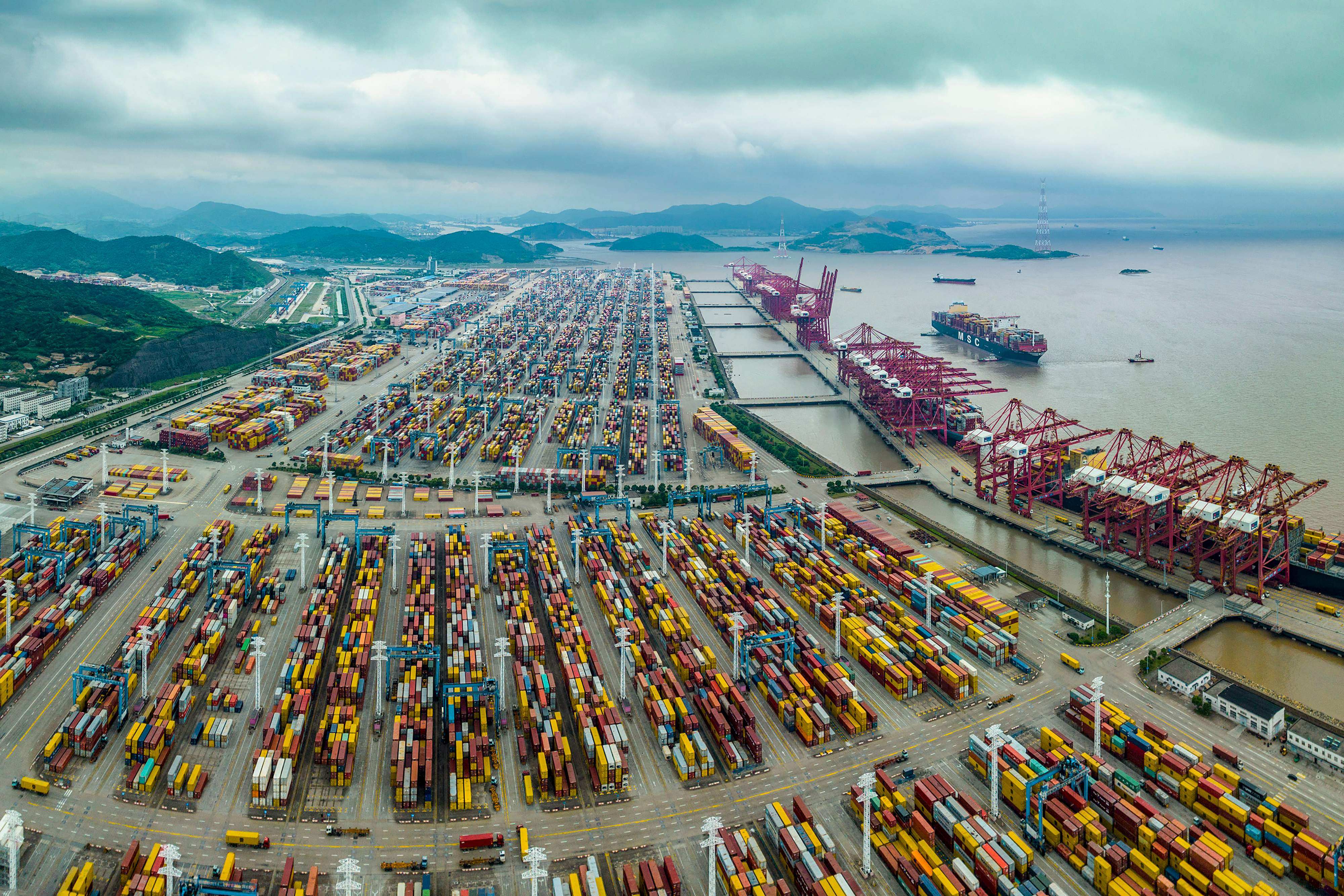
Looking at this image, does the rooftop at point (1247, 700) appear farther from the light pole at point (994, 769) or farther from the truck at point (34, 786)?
the truck at point (34, 786)

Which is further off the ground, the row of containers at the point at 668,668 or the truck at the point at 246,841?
the row of containers at the point at 668,668

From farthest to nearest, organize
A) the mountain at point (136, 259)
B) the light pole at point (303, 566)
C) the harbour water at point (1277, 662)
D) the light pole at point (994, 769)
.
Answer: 1. the mountain at point (136, 259)
2. the light pole at point (303, 566)
3. the harbour water at point (1277, 662)
4. the light pole at point (994, 769)

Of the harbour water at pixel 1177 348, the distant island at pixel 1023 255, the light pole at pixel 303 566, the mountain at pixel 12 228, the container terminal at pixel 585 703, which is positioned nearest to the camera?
the container terminal at pixel 585 703

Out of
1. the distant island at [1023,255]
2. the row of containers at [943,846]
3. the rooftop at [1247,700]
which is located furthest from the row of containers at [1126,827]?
→ the distant island at [1023,255]

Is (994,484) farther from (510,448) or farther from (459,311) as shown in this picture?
(459,311)

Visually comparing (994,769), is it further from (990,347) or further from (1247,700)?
(990,347)

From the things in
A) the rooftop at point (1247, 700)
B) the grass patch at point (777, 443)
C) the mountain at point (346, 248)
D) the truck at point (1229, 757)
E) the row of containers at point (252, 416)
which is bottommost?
the truck at point (1229, 757)

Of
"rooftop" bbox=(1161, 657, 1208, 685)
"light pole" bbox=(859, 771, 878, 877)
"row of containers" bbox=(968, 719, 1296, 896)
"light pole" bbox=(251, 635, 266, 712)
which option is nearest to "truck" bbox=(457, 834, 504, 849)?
"light pole" bbox=(859, 771, 878, 877)

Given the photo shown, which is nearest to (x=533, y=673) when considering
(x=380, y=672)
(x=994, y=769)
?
(x=380, y=672)
